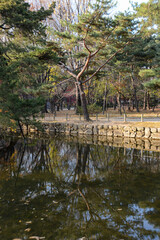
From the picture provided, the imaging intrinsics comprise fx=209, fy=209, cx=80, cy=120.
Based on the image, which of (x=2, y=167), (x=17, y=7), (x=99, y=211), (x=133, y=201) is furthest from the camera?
(x=17, y=7)

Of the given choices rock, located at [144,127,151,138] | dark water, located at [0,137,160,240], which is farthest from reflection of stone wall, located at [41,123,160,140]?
dark water, located at [0,137,160,240]

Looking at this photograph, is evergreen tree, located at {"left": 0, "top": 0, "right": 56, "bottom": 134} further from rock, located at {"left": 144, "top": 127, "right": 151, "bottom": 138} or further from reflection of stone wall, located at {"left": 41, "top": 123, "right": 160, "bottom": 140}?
rock, located at {"left": 144, "top": 127, "right": 151, "bottom": 138}

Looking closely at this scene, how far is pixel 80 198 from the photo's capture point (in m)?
5.84

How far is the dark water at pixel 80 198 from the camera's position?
14.0ft

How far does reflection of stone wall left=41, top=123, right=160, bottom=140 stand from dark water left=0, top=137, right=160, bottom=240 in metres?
6.21

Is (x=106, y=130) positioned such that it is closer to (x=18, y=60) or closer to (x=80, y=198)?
(x=18, y=60)

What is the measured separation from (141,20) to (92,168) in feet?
45.6

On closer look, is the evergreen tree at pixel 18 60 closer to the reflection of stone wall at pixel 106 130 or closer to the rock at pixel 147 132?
the reflection of stone wall at pixel 106 130

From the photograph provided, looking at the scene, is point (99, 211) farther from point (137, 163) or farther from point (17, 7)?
point (17, 7)

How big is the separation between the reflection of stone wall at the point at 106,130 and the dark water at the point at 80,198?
6.21 m

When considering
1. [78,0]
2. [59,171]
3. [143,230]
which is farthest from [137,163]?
[78,0]

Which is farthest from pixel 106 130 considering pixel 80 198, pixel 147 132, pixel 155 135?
pixel 80 198

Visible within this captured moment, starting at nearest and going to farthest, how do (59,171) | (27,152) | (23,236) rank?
1. (23,236)
2. (59,171)
3. (27,152)

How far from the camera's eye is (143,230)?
4273mm
